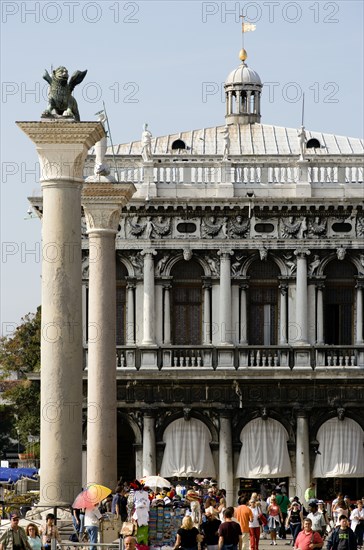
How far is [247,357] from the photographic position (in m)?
70.3

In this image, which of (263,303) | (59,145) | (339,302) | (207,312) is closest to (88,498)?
(59,145)

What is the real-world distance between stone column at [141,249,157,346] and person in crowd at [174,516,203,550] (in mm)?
36258

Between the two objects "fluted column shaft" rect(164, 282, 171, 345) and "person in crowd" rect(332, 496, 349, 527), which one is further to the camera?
"fluted column shaft" rect(164, 282, 171, 345)

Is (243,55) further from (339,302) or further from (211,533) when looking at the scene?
(211,533)

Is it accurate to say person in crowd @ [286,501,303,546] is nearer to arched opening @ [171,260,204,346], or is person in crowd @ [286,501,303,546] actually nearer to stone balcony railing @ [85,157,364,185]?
arched opening @ [171,260,204,346]

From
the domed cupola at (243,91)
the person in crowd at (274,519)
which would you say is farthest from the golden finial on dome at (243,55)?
the person in crowd at (274,519)

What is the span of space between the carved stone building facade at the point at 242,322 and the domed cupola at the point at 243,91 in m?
9.92

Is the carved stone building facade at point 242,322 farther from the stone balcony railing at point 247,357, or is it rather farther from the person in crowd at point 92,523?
the person in crowd at point 92,523

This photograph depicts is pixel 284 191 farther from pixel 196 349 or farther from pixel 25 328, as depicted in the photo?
pixel 25 328

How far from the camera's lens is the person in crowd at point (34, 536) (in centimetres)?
3325

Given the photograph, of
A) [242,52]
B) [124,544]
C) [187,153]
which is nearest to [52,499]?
[124,544]

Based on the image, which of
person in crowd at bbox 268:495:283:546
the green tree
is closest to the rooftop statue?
person in crowd at bbox 268:495:283:546

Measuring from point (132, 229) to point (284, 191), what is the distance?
577cm

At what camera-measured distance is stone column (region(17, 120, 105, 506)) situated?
36.5 meters
